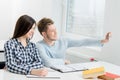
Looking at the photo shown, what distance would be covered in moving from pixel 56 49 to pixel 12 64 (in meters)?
0.58

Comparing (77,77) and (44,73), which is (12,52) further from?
(77,77)

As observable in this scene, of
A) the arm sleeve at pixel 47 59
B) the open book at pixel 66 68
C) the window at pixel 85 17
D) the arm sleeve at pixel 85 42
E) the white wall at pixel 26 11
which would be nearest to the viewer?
the open book at pixel 66 68

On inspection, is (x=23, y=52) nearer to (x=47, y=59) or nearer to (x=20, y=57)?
(x=20, y=57)

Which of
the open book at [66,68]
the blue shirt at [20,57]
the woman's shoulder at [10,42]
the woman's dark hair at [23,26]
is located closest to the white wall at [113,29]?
the open book at [66,68]

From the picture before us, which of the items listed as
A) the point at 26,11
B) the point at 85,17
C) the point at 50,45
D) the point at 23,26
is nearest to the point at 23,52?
the point at 23,26

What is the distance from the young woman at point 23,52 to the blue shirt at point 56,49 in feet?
0.35

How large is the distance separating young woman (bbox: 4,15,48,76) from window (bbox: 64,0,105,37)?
4.17 ft

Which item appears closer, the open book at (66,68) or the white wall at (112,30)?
the open book at (66,68)

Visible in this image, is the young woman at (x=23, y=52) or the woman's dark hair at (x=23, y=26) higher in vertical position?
the woman's dark hair at (x=23, y=26)

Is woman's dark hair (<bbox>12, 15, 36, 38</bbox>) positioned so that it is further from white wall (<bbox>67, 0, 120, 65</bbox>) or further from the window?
the window

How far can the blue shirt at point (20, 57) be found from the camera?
6.43ft

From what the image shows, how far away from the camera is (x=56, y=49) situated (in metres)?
2.42

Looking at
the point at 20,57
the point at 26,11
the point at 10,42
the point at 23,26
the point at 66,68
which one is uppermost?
the point at 26,11

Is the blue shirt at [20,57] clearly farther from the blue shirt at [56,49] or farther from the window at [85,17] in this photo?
the window at [85,17]
